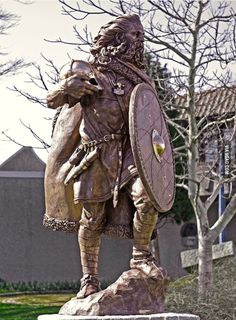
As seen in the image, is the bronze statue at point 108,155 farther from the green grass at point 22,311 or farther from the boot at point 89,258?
the green grass at point 22,311

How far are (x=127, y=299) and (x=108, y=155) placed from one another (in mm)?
915

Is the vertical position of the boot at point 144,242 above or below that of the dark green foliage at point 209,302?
above

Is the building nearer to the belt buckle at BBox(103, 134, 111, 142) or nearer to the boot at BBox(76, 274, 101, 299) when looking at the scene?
the boot at BBox(76, 274, 101, 299)

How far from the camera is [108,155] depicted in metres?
5.91

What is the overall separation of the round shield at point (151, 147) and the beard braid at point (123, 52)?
0.75 ft

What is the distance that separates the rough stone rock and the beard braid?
1.39 m

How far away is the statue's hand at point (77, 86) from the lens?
19.2 feet

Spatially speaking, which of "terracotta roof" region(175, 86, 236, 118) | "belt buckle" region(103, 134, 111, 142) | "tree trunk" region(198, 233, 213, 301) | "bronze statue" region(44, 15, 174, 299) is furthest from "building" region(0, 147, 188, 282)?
"belt buckle" region(103, 134, 111, 142)

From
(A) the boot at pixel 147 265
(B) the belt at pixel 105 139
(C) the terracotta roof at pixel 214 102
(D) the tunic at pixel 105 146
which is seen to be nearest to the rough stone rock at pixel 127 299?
(A) the boot at pixel 147 265

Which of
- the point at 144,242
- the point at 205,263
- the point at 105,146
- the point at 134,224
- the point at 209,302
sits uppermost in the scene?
the point at 105,146

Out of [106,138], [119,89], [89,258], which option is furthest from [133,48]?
[89,258]

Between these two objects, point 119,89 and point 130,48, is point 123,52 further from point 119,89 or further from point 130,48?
point 119,89

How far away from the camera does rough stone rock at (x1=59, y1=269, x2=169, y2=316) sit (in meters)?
5.66

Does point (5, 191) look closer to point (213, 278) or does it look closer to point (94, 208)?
point (213, 278)
